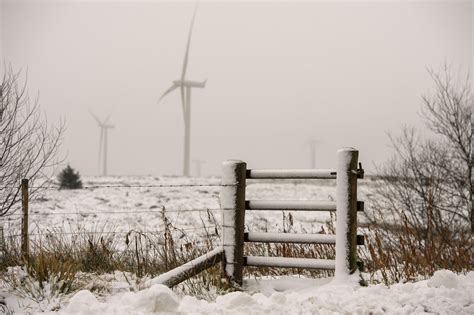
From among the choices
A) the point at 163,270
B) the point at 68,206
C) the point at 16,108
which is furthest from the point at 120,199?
the point at 163,270

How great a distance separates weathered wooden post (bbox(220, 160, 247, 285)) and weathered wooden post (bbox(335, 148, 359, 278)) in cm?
103

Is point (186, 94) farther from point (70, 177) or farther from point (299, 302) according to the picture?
point (299, 302)

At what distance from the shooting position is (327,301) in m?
3.91

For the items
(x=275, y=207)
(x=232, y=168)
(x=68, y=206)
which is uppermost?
(x=232, y=168)

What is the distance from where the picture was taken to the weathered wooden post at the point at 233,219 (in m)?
5.15

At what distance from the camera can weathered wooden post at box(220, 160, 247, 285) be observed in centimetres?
515

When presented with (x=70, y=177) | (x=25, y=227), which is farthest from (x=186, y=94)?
(x=25, y=227)

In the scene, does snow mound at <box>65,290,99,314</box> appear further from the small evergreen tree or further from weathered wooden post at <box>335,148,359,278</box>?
the small evergreen tree

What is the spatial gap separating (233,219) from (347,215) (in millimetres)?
1201

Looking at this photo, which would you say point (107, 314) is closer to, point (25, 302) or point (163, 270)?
point (25, 302)

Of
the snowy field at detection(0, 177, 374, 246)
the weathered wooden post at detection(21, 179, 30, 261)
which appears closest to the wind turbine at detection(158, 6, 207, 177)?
the snowy field at detection(0, 177, 374, 246)

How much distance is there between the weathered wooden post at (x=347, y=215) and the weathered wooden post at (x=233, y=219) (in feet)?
3.38

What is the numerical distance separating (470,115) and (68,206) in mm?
13193

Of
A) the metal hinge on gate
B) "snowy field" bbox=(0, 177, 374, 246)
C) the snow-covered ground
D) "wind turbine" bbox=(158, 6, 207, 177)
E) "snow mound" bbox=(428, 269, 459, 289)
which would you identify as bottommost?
"snowy field" bbox=(0, 177, 374, 246)
